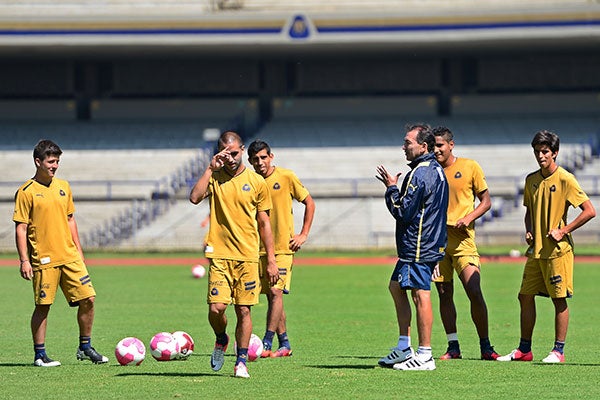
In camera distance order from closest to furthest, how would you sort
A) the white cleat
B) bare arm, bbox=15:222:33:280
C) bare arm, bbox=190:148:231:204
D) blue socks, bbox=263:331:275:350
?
bare arm, bbox=190:148:231:204 → the white cleat → bare arm, bbox=15:222:33:280 → blue socks, bbox=263:331:275:350

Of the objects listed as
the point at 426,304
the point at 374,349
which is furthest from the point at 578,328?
the point at 426,304

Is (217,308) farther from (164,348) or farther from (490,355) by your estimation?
(490,355)

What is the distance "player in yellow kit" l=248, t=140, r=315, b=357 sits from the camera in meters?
12.4

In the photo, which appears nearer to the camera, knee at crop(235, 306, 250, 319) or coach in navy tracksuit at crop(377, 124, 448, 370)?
knee at crop(235, 306, 250, 319)

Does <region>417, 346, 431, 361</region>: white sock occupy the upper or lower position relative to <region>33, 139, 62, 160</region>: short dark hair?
lower

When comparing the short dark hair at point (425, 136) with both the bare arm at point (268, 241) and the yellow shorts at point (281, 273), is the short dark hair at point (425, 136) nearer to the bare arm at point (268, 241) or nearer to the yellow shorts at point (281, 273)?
the bare arm at point (268, 241)

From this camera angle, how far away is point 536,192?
37.8 feet

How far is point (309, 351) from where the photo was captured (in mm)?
12766

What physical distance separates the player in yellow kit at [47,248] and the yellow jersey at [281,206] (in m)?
2.20

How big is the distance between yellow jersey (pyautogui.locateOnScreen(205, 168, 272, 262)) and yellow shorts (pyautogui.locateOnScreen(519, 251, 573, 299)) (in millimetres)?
2883

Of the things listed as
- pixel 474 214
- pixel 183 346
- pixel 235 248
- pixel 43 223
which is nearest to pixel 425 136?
pixel 474 214

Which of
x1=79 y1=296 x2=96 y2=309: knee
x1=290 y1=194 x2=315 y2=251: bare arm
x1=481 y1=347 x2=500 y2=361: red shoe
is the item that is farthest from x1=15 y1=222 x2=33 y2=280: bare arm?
x1=481 y1=347 x2=500 y2=361: red shoe

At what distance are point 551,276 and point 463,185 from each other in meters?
1.30

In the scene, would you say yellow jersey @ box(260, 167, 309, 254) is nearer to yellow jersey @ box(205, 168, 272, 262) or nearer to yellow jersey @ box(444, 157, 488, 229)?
yellow jersey @ box(444, 157, 488, 229)
